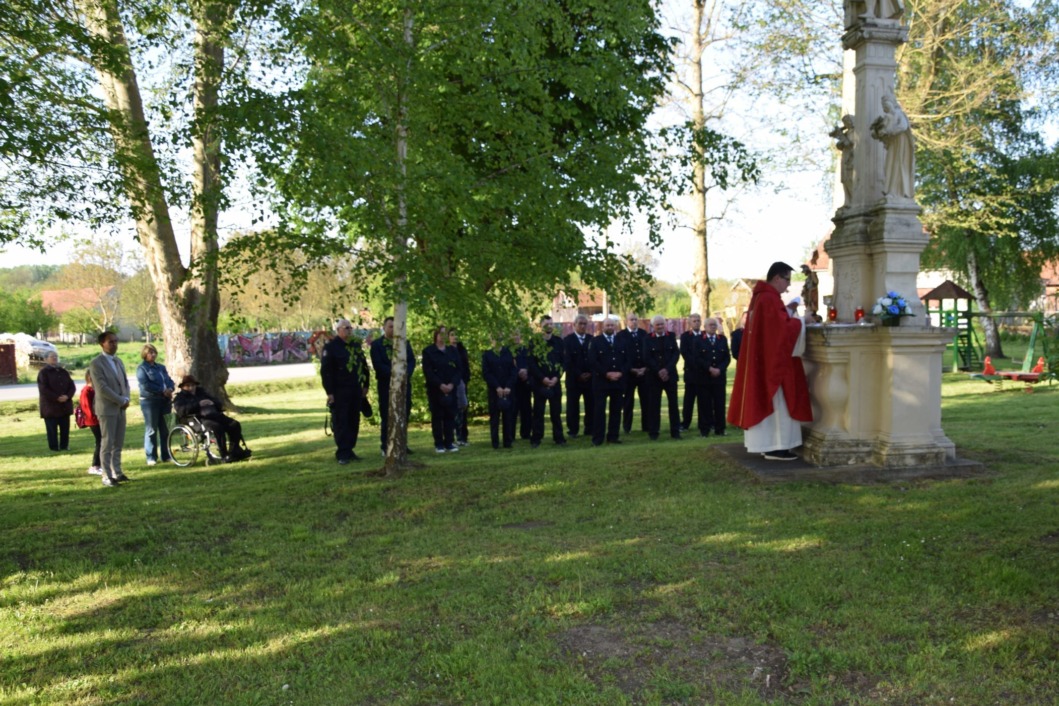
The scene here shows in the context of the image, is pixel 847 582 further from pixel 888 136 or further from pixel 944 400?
pixel 944 400

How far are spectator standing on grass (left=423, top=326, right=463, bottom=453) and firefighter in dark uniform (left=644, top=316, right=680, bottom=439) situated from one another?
3108 millimetres

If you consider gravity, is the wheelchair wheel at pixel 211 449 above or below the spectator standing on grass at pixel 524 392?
below

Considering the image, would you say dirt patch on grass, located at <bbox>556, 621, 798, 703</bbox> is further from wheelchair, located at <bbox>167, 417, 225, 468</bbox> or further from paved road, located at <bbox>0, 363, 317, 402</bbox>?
paved road, located at <bbox>0, 363, 317, 402</bbox>

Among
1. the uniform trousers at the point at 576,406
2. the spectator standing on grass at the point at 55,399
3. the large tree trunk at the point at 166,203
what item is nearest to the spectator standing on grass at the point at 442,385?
the uniform trousers at the point at 576,406

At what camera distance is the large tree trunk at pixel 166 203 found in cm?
848

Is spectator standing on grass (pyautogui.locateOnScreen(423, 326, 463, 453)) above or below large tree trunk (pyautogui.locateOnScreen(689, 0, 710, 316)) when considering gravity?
below

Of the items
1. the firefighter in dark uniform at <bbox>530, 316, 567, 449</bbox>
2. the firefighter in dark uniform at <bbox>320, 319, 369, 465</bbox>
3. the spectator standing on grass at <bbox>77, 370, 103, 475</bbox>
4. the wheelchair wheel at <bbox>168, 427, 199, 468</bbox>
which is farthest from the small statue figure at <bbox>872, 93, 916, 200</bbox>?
the spectator standing on grass at <bbox>77, 370, 103, 475</bbox>

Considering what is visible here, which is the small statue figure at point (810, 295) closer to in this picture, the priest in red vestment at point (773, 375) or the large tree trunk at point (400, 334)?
the priest in red vestment at point (773, 375)

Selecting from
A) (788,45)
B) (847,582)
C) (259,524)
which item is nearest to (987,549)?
(847,582)

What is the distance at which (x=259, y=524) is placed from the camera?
24.8 ft

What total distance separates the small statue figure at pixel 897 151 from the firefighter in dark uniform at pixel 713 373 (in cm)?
506

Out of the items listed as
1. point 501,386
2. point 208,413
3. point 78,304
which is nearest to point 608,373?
point 501,386

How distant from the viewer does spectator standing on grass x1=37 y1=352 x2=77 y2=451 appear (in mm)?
14484

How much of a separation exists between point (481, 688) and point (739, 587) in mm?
1971
